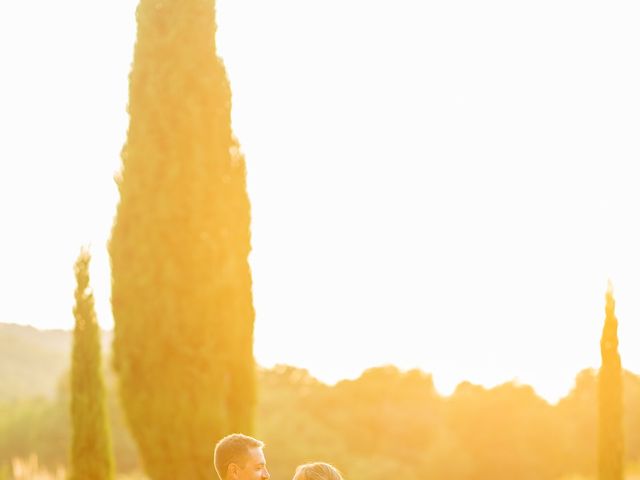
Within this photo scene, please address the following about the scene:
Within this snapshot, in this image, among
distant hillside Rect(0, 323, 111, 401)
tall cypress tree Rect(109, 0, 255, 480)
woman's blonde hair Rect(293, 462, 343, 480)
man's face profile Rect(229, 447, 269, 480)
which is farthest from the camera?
distant hillside Rect(0, 323, 111, 401)

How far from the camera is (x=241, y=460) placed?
423 centimetres

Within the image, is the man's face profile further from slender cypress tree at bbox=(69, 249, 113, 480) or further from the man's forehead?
slender cypress tree at bbox=(69, 249, 113, 480)

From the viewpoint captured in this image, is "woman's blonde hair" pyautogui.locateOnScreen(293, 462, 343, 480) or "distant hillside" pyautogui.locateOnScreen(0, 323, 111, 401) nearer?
"woman's blonde hair" pyautogui.locateOnScreen(293, 462, 343, 480)

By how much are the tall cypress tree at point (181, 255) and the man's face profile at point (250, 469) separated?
9405 millimetres

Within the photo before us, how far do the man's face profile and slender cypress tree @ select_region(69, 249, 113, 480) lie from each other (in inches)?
396

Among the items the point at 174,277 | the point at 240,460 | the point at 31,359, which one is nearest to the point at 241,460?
the point at 240,460

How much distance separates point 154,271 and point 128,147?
2.07 meters

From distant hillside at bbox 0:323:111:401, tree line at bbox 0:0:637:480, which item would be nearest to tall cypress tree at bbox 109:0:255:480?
tree line at bbox 0:0:637:480

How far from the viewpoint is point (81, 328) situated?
1386 centimetres

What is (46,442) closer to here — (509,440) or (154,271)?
(509,440)

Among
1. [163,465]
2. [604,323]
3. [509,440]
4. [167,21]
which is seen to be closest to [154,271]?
[163,465]

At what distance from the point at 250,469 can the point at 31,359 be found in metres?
41.1

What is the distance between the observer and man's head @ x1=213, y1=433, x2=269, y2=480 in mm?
4223

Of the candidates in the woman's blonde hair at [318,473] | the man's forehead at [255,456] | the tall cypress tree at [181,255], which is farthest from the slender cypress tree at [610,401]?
the woman's blonde hair at [318,473]
